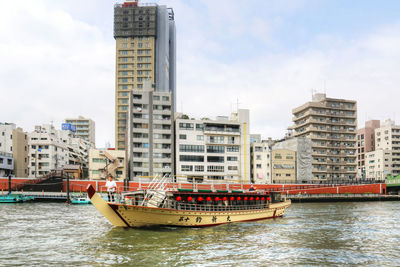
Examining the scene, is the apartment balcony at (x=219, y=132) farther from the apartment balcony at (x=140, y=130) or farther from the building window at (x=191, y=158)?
the apartment balcony at (x=140, y=130)

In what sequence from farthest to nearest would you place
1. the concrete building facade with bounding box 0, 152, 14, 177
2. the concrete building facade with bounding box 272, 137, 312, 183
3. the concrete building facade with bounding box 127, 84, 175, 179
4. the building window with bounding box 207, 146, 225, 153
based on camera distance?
the concrete building facade with bounding box 272, 137, 312, 183
the building window with bounding box 207, 146, 225, 153
the concrete building facade with bounding box 127, 84, 175, 179
the concrete building facade with bounding box 0, 152, 14, 177

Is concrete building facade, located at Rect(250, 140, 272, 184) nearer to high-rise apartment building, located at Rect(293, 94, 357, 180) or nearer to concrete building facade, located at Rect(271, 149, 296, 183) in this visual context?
concrete building facade, located at Rect(271, 149, 296, 183)

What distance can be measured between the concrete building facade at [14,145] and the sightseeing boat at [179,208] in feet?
261

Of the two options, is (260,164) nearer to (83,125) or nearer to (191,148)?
(191,148)

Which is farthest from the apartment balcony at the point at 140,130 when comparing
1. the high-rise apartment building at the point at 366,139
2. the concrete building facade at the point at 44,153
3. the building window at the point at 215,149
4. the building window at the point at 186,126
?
the high-rise apartment building at the point at 366,139

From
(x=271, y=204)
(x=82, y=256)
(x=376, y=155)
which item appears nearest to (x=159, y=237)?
(x=82, y=256)

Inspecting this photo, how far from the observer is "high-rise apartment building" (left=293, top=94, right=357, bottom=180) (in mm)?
114625

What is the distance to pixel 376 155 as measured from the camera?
147 meters

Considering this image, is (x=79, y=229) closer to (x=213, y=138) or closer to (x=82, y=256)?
(x=82, y=256)

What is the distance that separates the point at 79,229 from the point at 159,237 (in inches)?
351

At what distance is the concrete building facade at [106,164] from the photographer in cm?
9244

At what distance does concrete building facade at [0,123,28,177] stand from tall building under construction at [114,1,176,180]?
28.1 m

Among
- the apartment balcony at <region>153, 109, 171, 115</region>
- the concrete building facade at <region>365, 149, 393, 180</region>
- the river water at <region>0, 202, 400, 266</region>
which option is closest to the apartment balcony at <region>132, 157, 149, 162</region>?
the apartment balcony at <region>153, 109, 171, 115</region>

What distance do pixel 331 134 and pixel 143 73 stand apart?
215 ft
